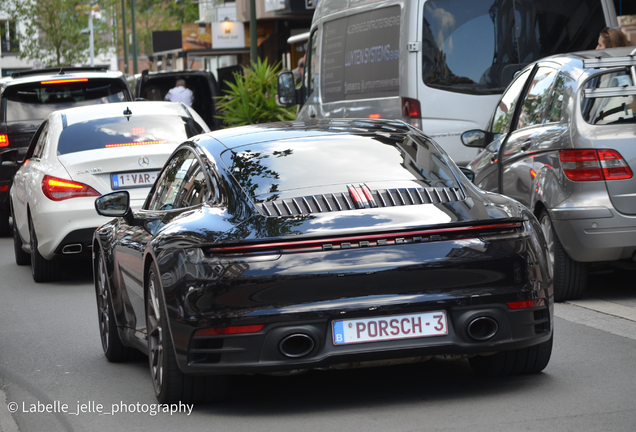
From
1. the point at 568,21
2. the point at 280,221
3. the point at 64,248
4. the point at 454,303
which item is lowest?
the point at 64,248

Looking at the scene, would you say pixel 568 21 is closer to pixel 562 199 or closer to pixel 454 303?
pixel 562 199

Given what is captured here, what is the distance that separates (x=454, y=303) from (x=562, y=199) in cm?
321

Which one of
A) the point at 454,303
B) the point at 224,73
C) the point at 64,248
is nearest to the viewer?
Answer: the point at 454,303

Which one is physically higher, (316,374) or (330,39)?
(330,39)

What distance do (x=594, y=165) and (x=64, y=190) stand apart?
4969 millimetres

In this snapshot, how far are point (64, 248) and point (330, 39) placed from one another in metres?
6.13

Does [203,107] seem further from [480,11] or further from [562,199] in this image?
[562,199]

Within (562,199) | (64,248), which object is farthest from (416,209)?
(64,248)

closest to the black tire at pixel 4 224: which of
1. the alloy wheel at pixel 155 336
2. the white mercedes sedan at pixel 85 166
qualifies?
the white mercedes sedan at pixel 85 166

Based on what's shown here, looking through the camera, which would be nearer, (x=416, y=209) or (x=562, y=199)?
(x=416, y=209)

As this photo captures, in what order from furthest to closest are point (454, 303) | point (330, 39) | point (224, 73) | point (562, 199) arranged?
point (224, 73) → point (330, 39) → point (562, 199) → point (454, 303)

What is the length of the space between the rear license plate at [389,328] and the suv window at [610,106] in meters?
3.38

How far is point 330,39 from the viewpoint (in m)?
15.4

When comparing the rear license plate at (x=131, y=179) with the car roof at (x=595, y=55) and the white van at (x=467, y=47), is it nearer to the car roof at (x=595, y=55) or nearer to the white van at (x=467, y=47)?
the white van at (x=467, y=47)
